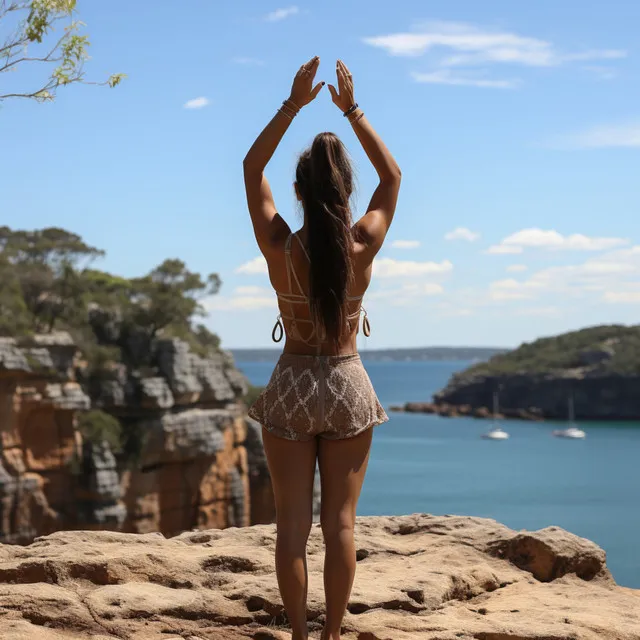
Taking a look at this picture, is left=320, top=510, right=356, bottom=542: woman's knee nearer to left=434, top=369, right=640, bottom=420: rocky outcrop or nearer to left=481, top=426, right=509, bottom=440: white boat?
left=481, top=426, right=509, bottom=440: white boat

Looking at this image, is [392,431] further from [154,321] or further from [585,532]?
[154,321]

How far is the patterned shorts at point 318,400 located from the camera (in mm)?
4379

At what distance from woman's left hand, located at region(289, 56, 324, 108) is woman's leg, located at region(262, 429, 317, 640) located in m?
1.55

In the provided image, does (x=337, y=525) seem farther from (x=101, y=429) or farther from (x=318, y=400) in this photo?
(x=101, y=429)

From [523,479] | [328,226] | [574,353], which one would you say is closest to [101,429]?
[328,226]

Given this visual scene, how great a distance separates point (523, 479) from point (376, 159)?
2668 inches

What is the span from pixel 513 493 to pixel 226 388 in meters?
28.2

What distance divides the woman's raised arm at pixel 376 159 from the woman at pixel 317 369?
0.28 ft

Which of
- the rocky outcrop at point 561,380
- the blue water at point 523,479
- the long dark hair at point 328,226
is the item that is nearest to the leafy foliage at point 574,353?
the rocky outcrop at point 561,380

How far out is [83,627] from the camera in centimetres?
468

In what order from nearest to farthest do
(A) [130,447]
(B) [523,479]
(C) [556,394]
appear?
(A) [130,447], (B) [523,479], (C) [556,394]

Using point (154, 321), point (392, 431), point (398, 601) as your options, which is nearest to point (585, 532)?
point (154, 321)

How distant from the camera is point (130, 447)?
38844 mm

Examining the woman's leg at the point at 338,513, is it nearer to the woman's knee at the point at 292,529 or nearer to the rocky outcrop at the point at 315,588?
the woman's knee at the point at 292,529
